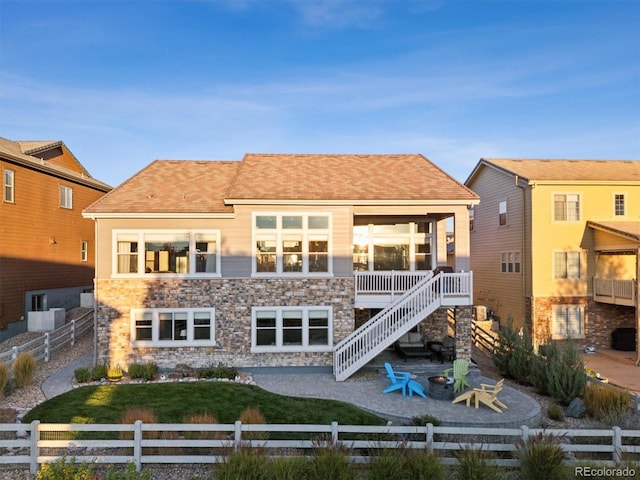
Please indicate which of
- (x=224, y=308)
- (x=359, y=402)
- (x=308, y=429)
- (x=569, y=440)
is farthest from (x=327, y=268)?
(x=569, y=440)

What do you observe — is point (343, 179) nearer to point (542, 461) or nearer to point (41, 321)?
point (542, 461)

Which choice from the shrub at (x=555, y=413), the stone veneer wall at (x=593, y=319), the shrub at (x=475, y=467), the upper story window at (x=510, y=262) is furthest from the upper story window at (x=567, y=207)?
the shrub at (x=475, y=467)

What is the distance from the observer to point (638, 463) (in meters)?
7.95

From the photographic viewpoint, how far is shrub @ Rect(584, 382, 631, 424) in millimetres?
10953

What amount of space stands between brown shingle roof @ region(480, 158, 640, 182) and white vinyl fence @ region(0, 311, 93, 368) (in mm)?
23782

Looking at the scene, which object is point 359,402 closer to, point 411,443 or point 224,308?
point 411,443

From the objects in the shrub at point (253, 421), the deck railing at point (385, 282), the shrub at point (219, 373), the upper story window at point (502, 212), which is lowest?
the shrub at point (219, 373)

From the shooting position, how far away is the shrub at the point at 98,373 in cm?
1416

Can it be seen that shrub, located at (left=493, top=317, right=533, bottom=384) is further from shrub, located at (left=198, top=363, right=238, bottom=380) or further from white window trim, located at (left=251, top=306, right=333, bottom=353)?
shrub, located at (left=198, top=363, right=238, bottom=380)

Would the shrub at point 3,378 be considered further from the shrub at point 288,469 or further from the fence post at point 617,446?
the fence post at point 617,446

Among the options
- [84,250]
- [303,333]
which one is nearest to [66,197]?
[84,250]

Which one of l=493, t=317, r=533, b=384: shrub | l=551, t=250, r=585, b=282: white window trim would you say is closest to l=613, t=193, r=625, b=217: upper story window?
l=551, t=250, r=585, b=282: white window trim

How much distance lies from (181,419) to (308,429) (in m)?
4.09

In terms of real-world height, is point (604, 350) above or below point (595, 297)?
below
